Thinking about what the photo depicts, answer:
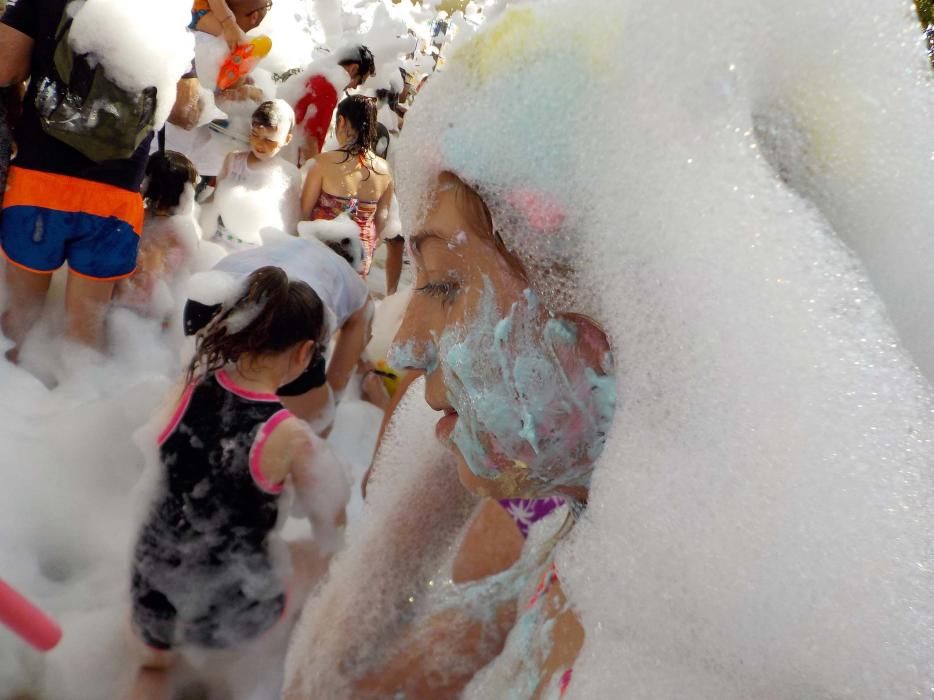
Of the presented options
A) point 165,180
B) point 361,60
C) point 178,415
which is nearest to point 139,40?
point 165,180

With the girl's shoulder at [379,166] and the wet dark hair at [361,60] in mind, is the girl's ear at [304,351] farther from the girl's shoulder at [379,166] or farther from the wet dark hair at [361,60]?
the wet dark hair at [361,60]

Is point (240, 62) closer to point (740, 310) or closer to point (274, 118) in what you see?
point (274, 118)

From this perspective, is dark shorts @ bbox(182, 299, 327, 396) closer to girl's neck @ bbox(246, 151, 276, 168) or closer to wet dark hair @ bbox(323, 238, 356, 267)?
wet dark hair @ bbox(323, 238, 356, 267)

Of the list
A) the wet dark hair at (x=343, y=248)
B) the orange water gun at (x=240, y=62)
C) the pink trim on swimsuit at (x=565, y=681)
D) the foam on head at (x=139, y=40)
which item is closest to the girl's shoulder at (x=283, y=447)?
the pink trim on swimsuit at (x=565, y=681)

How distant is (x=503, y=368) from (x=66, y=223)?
200cm

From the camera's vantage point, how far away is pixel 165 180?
278 centimetres

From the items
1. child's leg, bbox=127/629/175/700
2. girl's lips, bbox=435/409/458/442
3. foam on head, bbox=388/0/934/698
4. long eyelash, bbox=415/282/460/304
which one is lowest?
child's leg, bbox=127/629/175/700

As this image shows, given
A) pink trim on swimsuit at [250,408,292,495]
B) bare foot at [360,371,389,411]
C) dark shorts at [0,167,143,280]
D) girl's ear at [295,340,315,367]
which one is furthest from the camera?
bare foot at [360,371,389,411]

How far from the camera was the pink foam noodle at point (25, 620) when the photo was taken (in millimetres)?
766

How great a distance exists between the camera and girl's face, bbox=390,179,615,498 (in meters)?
0.77

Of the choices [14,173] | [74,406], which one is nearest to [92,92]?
[14,173]

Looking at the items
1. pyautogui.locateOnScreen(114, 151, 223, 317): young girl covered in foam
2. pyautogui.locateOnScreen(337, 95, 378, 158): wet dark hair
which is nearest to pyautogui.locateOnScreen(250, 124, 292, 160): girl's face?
pyautogui.locateOnScreen(337, 95, 378, 158): wet dark hair

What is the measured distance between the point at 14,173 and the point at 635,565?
7.65ft

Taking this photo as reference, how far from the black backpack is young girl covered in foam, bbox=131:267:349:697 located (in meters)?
0.76
